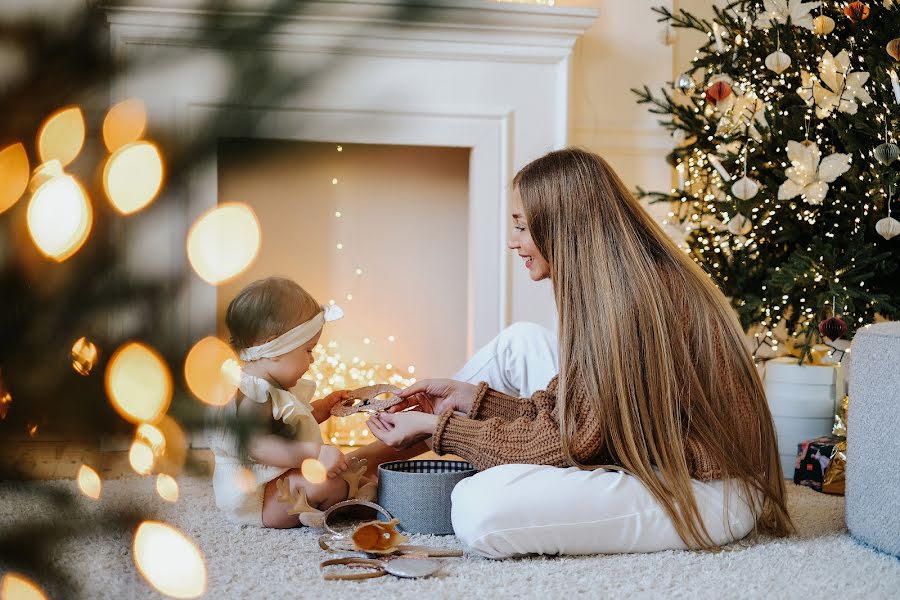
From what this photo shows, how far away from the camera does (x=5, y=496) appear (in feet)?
1.13

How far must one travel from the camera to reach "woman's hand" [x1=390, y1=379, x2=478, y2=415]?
1678 mm

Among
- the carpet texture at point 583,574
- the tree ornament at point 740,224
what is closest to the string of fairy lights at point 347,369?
the carpet texture at point 583,574

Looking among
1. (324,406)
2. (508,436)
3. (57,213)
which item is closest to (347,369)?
(324,406)

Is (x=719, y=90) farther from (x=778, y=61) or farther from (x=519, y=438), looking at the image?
(x=519, y=438)

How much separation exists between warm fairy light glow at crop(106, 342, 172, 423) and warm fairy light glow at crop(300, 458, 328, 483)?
114 centimetres

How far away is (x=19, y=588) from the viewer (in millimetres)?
365

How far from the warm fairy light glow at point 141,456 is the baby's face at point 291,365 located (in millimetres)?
1217

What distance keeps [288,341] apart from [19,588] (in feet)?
3.88

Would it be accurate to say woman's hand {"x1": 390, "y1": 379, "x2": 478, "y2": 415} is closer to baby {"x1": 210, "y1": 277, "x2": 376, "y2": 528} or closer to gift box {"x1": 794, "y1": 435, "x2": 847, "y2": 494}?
baby {"x1": 210, "y1": 277, "x2": 376, "y2": 528}

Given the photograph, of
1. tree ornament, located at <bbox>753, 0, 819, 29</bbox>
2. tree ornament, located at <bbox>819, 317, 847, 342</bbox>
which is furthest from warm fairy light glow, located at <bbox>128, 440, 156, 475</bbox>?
tree ornament, located at <bbox>753, 0, 819, 29</bbox>

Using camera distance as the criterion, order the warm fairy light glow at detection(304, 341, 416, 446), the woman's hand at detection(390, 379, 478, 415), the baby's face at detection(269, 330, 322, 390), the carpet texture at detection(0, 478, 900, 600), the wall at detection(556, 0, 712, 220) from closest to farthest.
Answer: the carpet texture at detection(0, 478, 900, 600)
the baby's face at detection(269, 330, 322, 390)
the woman's hand at detection(390, 379, 478, 415)
the warm fairy light glow at detection(304, 341, 416, 446)
the wall at detection(556, 0, 712, 220)

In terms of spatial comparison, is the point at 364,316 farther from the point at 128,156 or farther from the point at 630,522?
the point at 128,156

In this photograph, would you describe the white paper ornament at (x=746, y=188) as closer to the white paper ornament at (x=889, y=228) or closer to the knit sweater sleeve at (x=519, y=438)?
the white paper ornament at (x=889, y=228)

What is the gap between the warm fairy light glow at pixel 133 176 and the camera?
0.32m
